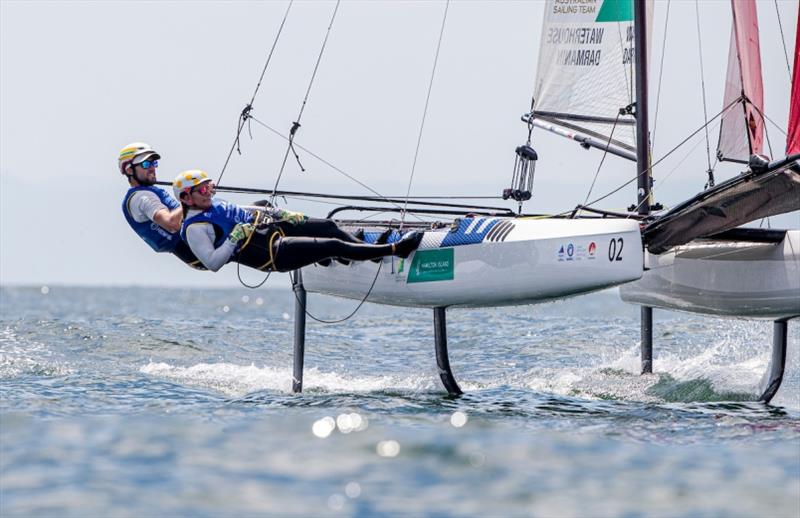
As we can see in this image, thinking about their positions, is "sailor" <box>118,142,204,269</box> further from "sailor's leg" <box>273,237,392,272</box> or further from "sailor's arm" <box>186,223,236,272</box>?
"sailor's leg" <box>273,237,392,272</box>

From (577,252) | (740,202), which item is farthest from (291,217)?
(740,202)

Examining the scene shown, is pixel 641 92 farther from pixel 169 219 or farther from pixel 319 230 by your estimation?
pixel 169 219

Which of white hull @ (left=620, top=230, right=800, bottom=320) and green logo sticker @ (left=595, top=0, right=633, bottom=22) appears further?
green logo sticker @ (left=595, top=0, right=633, bottom=22)

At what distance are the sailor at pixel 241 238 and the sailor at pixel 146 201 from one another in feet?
0.99

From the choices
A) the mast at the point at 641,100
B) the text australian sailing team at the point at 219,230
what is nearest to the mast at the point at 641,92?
the mast at the point at 641,100

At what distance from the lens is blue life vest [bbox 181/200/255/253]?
Answer: 7.81m

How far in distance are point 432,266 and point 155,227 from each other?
1.86m

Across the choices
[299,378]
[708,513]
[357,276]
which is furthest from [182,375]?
[708,513]

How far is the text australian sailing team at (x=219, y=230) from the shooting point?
7766mm

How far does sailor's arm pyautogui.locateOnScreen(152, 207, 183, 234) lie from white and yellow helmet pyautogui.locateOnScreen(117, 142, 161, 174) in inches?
17.6

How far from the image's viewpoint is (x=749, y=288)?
8.27m

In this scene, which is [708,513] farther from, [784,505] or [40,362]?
[40,362]

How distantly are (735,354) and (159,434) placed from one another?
290 inches

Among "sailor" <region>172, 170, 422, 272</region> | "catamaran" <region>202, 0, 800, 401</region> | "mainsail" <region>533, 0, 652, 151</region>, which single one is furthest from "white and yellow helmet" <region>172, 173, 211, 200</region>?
"mainsail" <region>533, 0, 652, 151</region>
